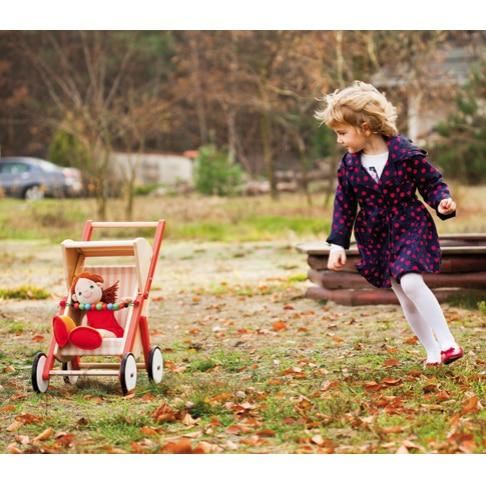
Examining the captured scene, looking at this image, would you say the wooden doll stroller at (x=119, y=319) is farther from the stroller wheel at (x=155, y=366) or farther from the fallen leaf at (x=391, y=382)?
the fallen leaf at (x=391, y=382)

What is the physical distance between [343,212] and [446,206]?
0.63 meters

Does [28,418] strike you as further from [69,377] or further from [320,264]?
[320,264]

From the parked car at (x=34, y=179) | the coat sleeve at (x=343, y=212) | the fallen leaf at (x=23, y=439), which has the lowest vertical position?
the parked car at (x=34, y=179)

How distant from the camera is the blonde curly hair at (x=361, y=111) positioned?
549cm

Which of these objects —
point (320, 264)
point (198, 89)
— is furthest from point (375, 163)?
point (198, 89)

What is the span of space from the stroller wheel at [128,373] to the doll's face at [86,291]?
0.46 metres

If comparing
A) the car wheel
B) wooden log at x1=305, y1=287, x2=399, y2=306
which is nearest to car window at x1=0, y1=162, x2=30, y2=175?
the car wheel

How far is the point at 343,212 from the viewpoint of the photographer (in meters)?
5.72

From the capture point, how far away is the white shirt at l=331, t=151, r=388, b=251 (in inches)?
218

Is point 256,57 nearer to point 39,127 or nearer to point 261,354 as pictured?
point 39,127

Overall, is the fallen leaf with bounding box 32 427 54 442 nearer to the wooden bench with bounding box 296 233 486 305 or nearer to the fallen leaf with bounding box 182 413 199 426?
the fallen leaf with bounding box 182 413 199 426

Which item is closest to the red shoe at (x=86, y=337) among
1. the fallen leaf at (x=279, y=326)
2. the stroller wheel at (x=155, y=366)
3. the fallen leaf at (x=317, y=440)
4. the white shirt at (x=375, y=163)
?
the stroller wheel at (x=155, y=366)
